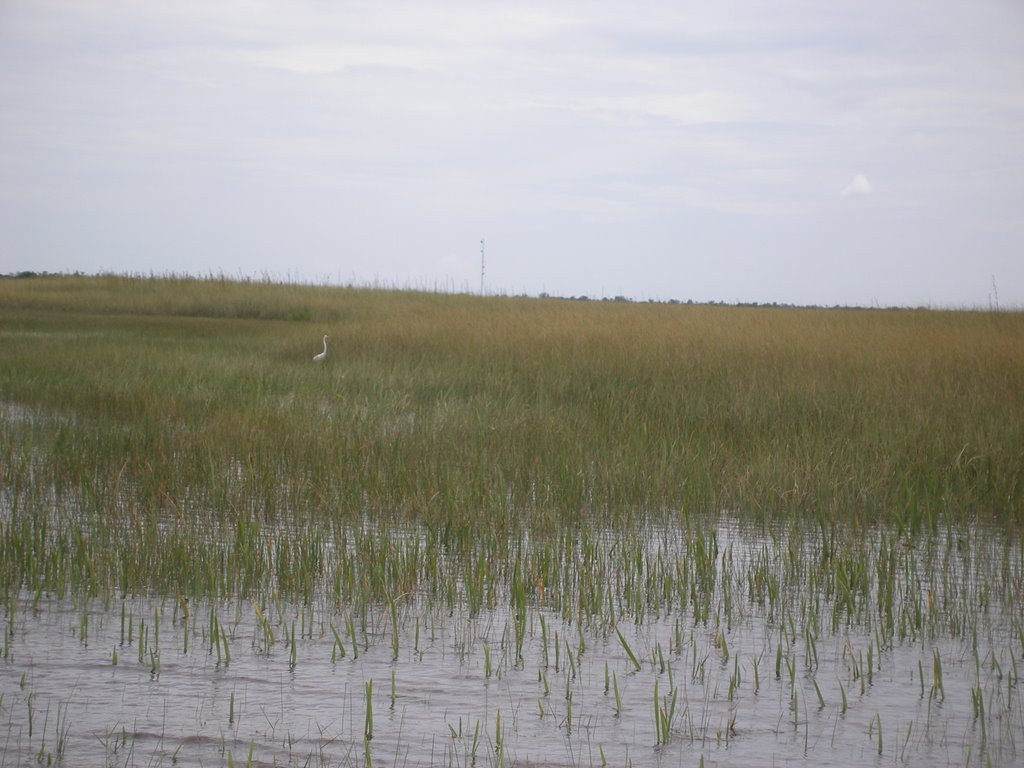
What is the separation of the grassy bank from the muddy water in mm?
856

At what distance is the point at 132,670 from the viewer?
3.65 m

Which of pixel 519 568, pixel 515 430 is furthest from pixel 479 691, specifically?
pixel 515 430

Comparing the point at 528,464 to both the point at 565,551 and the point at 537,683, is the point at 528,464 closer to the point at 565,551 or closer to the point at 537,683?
the point at 565,551

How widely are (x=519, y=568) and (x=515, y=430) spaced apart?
379 centimetres

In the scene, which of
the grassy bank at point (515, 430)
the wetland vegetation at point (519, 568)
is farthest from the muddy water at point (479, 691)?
the grassy bank at point (515, 430)

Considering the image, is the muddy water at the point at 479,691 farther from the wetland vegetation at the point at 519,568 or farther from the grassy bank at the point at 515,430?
the grassy bank at the point at 515,430

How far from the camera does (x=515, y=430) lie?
331 inches

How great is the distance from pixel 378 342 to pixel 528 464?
8.59 metres

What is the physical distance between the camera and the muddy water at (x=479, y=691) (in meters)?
3.13

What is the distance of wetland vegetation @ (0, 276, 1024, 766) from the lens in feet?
10.8

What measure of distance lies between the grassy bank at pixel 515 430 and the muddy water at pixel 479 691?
2.81 feet

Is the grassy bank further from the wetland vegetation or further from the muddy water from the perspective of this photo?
the muddy water

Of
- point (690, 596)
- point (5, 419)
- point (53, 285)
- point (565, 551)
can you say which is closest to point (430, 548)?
point (565, 551)

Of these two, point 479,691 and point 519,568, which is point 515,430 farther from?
point 479,691
